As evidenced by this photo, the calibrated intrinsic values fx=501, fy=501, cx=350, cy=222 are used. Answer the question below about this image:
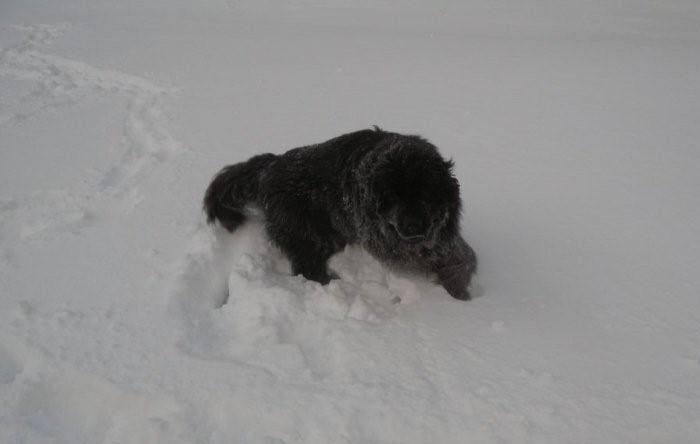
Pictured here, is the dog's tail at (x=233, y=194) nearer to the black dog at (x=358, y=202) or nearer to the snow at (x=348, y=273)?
the black dog at (x=358, y=202)

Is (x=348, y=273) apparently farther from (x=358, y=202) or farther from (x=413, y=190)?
(x=413, y=190)

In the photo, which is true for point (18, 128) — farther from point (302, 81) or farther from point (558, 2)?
point (558, 2)

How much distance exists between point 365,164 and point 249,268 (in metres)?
0.97

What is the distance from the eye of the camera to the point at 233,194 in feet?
11.2

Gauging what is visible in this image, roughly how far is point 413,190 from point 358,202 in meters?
0.41

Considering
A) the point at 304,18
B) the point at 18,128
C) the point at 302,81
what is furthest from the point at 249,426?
the point at 304,18

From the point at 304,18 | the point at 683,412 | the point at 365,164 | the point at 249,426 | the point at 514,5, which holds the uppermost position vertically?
the point at 514,5

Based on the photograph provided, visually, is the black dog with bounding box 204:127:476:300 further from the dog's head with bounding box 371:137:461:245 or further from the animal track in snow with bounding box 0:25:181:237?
the animal track in snow with bounding box 0:25:181:237

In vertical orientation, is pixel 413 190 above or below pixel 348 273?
above

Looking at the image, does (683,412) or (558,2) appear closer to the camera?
(683,412)

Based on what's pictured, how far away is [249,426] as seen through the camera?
211 centimetres

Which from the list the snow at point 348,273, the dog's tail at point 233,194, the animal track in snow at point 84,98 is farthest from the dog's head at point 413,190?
the animal track in snow at point 84,98

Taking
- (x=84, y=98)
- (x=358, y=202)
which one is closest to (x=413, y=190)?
(x=358, y=202)

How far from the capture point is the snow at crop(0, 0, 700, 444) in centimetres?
218
